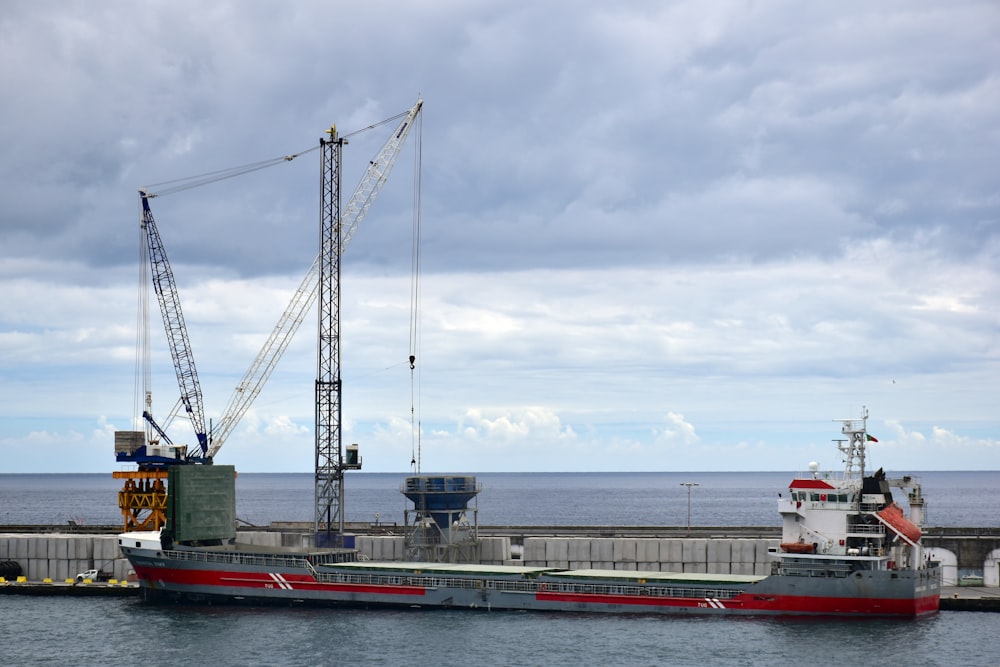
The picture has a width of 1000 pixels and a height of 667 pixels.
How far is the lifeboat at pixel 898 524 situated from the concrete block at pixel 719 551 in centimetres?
1352

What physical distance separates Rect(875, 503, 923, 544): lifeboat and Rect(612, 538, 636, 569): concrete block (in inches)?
783

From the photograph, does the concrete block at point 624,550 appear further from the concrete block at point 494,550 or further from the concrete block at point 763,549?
the concrete block at point 494,550

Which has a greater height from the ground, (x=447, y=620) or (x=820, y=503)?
(x=820, y=503)

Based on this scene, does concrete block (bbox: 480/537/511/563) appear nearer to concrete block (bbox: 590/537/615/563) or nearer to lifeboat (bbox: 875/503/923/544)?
concrete block (bbox: 590/537/615/563)

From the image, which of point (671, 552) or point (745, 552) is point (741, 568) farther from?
point (671, 552)

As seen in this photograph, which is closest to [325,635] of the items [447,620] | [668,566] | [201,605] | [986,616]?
[447,620]

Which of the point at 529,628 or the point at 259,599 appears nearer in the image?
the point at 529,628

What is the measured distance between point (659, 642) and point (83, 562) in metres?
52.2

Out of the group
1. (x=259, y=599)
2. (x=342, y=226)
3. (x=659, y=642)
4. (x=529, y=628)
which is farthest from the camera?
(x=342, y=226)

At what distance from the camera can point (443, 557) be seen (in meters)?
94.2

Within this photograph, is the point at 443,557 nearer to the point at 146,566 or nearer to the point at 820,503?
the point at 146,566

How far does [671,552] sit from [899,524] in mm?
17822

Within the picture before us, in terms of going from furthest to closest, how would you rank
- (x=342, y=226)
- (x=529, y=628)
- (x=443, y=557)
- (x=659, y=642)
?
(x=342, y=226) < (x=443, y=557) < (x=529, y=628) < (x=659, y=642)

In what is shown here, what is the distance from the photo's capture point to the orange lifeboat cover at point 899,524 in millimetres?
78188
